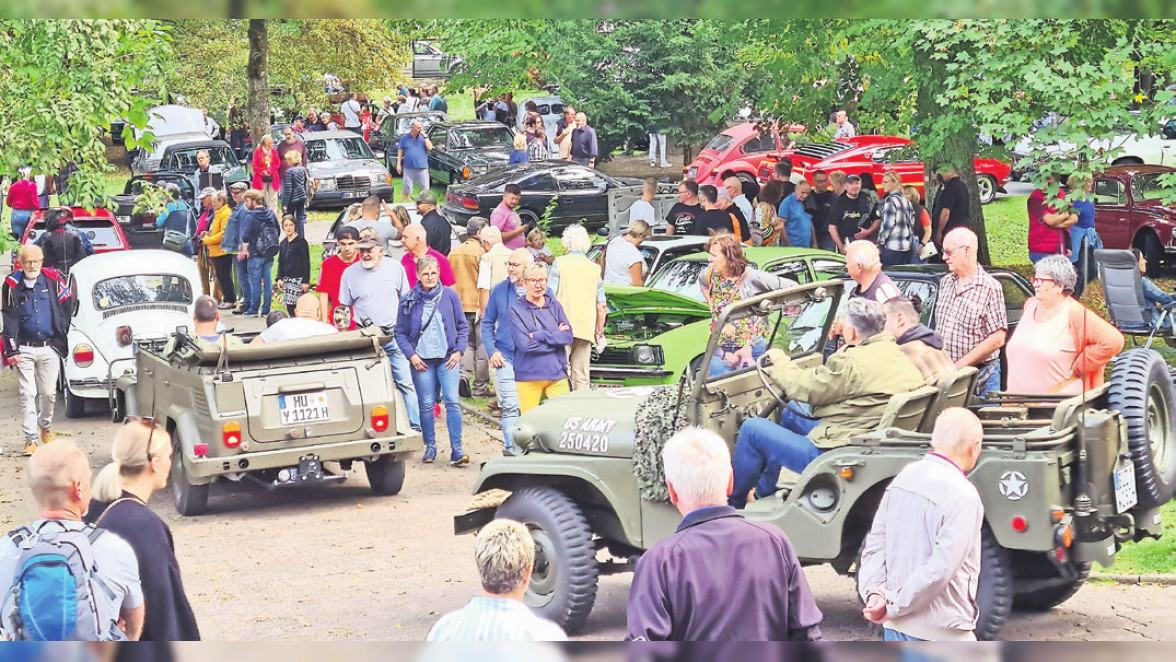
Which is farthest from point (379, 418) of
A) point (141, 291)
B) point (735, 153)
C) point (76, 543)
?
point (735, 153)

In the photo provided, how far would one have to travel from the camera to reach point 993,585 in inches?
249

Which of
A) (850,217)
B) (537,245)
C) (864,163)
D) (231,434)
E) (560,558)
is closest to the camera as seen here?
(560,558)

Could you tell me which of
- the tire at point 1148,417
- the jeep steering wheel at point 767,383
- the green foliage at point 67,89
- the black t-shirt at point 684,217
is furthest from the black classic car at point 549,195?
the tire at point 1148,417

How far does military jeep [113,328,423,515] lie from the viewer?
9.91 metres

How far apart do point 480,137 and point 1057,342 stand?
73.8 feet

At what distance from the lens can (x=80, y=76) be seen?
1325 centimetres

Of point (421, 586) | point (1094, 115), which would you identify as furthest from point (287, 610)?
point (1094, 115)

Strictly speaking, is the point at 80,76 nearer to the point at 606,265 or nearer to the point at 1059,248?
the point at 606,265

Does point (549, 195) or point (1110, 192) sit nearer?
point (1110, 192)

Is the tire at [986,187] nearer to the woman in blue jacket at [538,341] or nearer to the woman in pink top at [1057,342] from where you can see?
the woman in blue jacket at [538,341]

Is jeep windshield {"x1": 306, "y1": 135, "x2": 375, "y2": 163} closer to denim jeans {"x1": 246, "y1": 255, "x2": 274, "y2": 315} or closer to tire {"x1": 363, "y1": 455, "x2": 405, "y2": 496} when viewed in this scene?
denim jeans {"x1": 246, "y1": 255, "x2": 274, "y2": 315}

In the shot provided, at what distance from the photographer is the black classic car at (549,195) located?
78.4 feet

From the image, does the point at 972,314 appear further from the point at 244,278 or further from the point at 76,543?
the point at 244,278

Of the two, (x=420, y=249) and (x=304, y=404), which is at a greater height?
(x=420, y=249)
